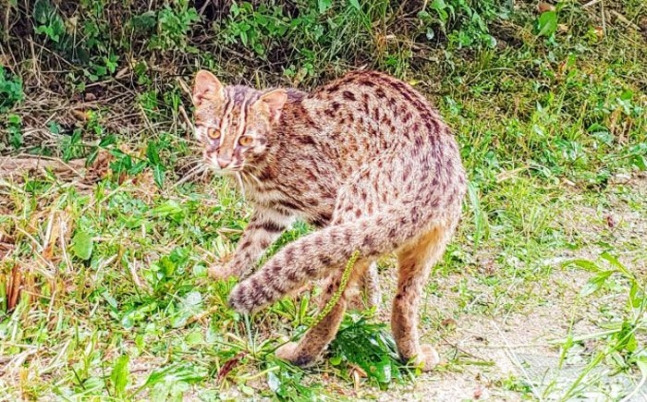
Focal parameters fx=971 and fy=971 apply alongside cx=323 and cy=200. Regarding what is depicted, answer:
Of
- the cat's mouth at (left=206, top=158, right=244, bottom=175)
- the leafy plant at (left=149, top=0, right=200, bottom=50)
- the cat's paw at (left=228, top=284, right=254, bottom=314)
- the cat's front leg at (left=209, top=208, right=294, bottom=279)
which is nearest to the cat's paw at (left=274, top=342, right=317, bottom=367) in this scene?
the cat's paw at (left=228, top=284, right=254, bottom=314)

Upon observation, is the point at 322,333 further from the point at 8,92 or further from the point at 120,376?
the point at 8,92

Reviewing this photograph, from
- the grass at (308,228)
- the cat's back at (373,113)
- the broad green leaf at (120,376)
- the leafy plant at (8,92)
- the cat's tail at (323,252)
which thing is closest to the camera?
the broad green leaf at (120,376)

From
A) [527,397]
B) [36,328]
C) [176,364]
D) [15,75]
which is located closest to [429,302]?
[527,397]

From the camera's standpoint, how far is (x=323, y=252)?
4.25 metres

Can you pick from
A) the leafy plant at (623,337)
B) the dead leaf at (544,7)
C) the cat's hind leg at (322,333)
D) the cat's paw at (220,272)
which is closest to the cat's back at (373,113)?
the cat's hind leg at (322,333)

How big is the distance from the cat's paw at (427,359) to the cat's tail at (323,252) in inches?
22.3

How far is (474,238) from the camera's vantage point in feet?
19.2

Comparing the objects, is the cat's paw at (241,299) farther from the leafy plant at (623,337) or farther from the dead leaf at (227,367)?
the leafy plant at (623,337)

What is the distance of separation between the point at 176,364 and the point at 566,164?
3.88 m

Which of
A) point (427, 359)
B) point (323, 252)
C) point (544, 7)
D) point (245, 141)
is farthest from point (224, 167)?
point (544, 7)

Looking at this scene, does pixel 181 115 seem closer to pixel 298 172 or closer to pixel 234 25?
pixel 234 25

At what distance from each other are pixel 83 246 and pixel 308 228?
4.50ft

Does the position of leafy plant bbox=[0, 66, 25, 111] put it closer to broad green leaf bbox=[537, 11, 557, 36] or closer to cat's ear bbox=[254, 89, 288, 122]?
cat's ear bbox=[254, 89, 288, 122]

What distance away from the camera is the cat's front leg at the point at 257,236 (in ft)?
17.6
